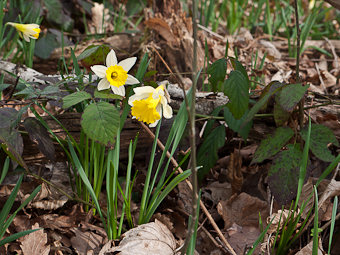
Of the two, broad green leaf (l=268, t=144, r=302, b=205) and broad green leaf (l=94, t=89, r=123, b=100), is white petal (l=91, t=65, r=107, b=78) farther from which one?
broad green leaf (l=268, t=144, r=302, b=205)

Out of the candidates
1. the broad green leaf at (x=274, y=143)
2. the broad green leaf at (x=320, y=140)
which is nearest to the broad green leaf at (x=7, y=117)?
the broad green leaf at (x=274, y=143)

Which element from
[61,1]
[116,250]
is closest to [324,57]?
[61,1]

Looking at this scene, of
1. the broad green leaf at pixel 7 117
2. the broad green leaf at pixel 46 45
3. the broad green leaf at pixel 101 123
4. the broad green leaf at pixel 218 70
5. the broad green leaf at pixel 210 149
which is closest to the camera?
the broad green leaf at pixel 101 123

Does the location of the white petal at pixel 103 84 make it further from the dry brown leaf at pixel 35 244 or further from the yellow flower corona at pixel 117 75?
the dry brown leaf at pixel 35 244

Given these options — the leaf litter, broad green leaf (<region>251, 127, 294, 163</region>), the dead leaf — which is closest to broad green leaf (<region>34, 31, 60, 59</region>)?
the dead leaf

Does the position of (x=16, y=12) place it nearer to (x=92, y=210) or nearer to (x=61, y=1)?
(x=61, y=1)

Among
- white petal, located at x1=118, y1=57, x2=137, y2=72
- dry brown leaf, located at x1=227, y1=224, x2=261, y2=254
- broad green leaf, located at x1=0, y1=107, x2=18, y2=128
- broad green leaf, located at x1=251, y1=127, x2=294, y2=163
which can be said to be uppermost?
white petal, located at x1=118, y1=57, x2=137, y2=72

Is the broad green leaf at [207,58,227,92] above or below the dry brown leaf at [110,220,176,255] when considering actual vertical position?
above
